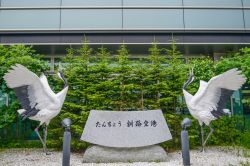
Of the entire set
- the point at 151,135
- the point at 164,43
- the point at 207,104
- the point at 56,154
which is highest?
the point at 164,43

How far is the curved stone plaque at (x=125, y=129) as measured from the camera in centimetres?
793

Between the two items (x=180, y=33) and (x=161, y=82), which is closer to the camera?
(x=161, y=82)

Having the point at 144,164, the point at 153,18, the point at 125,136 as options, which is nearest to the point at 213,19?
the point at 153,18

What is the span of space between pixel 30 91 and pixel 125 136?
2555 mm

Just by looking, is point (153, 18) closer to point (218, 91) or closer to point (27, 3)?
point (27, 3)

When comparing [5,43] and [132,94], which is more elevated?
[5,43]

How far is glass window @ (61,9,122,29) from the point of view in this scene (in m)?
12.7

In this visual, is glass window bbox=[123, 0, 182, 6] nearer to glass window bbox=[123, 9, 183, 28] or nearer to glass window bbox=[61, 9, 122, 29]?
glass window bbox=[123, 9, 183, 28]

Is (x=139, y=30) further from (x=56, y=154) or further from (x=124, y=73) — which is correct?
(x=56, y=154)

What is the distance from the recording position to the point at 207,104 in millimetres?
8289

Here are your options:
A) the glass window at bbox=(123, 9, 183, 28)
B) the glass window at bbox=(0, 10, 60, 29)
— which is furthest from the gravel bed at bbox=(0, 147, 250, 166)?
the glass window at bbox=(123, 9, 183, 28)

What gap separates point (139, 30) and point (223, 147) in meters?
5.36

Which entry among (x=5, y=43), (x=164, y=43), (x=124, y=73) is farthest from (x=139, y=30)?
(x=5, y=43)

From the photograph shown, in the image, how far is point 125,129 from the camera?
8125 mm
